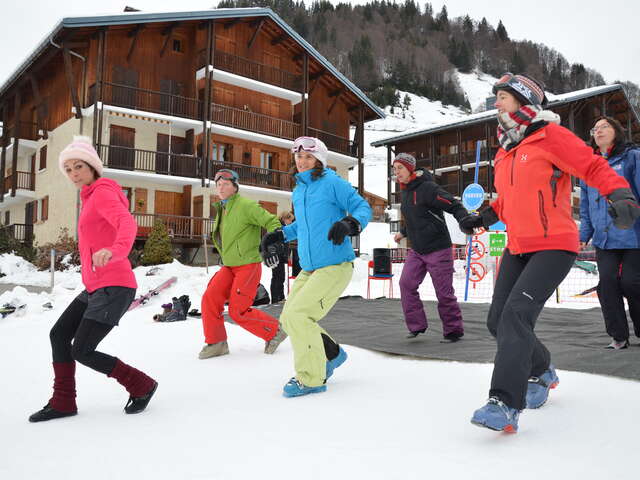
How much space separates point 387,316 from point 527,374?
5.10m

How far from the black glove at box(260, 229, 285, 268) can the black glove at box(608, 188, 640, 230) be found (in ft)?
7.50

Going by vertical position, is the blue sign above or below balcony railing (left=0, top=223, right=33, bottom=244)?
above

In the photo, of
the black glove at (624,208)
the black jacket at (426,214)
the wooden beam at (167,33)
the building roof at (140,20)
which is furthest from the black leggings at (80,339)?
the wooden beam at (167,33)

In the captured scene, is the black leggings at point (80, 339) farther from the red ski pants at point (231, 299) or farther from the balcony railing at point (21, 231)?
the balcony railing at point (21, 231)

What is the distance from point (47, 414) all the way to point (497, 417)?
2352 millimetres

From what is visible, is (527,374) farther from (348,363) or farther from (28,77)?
(28,77)

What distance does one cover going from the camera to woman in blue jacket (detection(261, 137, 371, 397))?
3.39 m

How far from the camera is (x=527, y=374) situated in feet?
7.84

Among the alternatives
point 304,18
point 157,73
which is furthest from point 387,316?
point 304,18

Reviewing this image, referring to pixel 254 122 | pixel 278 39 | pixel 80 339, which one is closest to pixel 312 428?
pixel 80 339

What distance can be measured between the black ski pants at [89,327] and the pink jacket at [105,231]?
73 millimetres

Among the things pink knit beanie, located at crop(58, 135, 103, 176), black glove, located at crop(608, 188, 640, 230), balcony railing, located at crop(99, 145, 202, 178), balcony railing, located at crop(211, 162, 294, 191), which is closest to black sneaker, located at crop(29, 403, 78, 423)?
pink knit beanie, located at crop(58, 135, 103, 176)

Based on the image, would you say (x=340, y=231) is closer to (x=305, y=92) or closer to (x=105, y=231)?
(x=105, y=231)

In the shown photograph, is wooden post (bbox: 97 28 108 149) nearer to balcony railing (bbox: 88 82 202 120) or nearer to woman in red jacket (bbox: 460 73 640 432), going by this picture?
balcony railing (bbox: 88 82 202 120)
